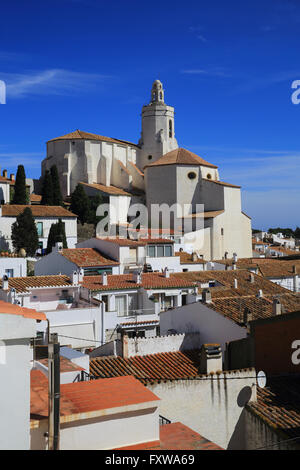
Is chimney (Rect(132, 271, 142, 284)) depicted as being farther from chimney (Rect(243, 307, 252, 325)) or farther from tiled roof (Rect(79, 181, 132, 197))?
tiled roof (Rect(79, 181, 132, 197))

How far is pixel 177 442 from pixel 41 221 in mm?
37704

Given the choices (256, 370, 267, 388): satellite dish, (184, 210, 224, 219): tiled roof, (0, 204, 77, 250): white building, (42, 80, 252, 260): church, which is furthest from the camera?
(42, 80, 252, 260): church

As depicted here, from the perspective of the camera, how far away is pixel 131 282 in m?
21.3

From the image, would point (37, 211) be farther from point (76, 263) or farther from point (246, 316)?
point (246, 316)

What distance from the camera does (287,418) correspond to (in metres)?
8.26

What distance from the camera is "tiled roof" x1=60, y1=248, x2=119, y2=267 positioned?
24.0 m

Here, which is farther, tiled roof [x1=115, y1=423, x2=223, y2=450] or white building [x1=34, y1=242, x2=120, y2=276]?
white building [x1=34, y1=242, x2=120, y2=276]

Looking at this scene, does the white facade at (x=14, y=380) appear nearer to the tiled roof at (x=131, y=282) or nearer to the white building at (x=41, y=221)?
the tiled roof at (x=131, y=282)

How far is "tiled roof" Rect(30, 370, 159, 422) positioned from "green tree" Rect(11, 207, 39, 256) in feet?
108

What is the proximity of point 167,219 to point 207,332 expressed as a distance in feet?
133

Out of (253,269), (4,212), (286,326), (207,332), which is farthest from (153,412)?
(4,212)

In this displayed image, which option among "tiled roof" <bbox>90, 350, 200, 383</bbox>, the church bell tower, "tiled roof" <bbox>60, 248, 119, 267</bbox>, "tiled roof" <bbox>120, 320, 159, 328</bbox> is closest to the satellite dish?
"tiled roof" <bbox>90, 350, 200, 383</bbox>
